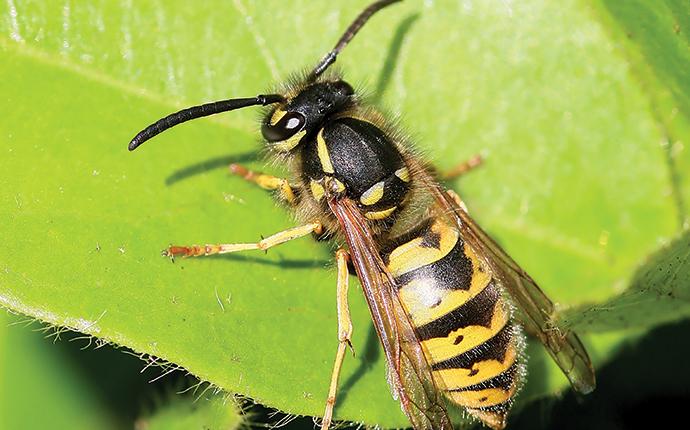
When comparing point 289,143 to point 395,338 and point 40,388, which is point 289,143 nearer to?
point 395,338

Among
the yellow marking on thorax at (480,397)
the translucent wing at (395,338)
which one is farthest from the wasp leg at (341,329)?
the yellow marking on thorax at (480,397)

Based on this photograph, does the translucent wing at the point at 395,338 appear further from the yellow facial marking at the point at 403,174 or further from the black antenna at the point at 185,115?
the black antenna at the point at 185,115

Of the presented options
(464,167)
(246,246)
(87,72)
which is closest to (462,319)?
(246,246)

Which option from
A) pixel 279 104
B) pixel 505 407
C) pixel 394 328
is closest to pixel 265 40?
pixel 279 104

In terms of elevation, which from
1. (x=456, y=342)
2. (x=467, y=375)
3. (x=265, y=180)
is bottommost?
(x=467, y=375)

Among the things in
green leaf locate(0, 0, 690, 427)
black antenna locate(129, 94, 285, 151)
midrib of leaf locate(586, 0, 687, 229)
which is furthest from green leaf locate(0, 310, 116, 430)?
midrib of leaf locate(586, 0, 687, 229)
